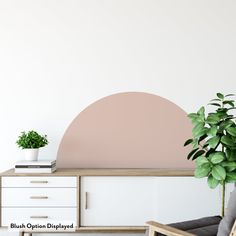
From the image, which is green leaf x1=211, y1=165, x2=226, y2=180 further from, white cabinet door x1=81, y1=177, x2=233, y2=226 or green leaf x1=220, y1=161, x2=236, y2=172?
white cabinet door x1=81, y1=177, x2=233, y2=226

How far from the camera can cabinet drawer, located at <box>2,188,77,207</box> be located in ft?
9.66

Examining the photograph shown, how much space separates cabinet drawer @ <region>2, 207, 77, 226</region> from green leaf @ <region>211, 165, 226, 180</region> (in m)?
1.13

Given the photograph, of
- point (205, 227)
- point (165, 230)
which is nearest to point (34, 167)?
point (165, 230)

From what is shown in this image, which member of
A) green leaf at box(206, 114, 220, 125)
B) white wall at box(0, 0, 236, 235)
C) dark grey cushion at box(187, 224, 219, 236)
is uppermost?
white wall at box(0, 0, 236, 235)

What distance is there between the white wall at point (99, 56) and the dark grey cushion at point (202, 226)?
1116mm

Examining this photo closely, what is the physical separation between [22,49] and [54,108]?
1.90 ft

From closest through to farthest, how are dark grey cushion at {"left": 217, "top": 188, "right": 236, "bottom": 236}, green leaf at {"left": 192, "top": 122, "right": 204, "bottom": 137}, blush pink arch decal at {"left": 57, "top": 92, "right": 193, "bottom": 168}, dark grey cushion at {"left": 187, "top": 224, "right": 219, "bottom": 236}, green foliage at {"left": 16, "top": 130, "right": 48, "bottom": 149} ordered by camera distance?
dark grey cushion at {"left": 217, "top": 188, "right": 236, "bottom": 236} < dark grey cushion at {"left": 187, "top": 224, "right": 219, "bottom": 236} < green leaf at {"left": 192, "top": 122, "right": 204, "bottom": 137} < green foliage at {"left": 16, "top": 130, "right": 48, "bottom": 149} < blush pink arch decal at {"left": 57, "top": 92, "right": 193, "bottom": 168}

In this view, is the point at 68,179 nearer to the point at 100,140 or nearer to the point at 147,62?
the point at 100,140

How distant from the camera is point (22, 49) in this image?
3.32 meters

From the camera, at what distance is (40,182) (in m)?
2.95

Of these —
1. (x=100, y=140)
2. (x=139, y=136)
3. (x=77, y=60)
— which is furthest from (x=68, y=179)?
(x=77, y=60)

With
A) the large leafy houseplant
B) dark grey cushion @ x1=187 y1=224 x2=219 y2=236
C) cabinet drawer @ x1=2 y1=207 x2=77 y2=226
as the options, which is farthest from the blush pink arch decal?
dark grey cushion @ x1=187 y1=224 x2=219 y2=236

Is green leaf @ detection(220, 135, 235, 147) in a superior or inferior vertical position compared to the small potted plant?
superior

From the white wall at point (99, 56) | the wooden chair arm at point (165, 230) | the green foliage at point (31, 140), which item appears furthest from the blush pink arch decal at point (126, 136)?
the wooden chair arm at point (165, 230)
